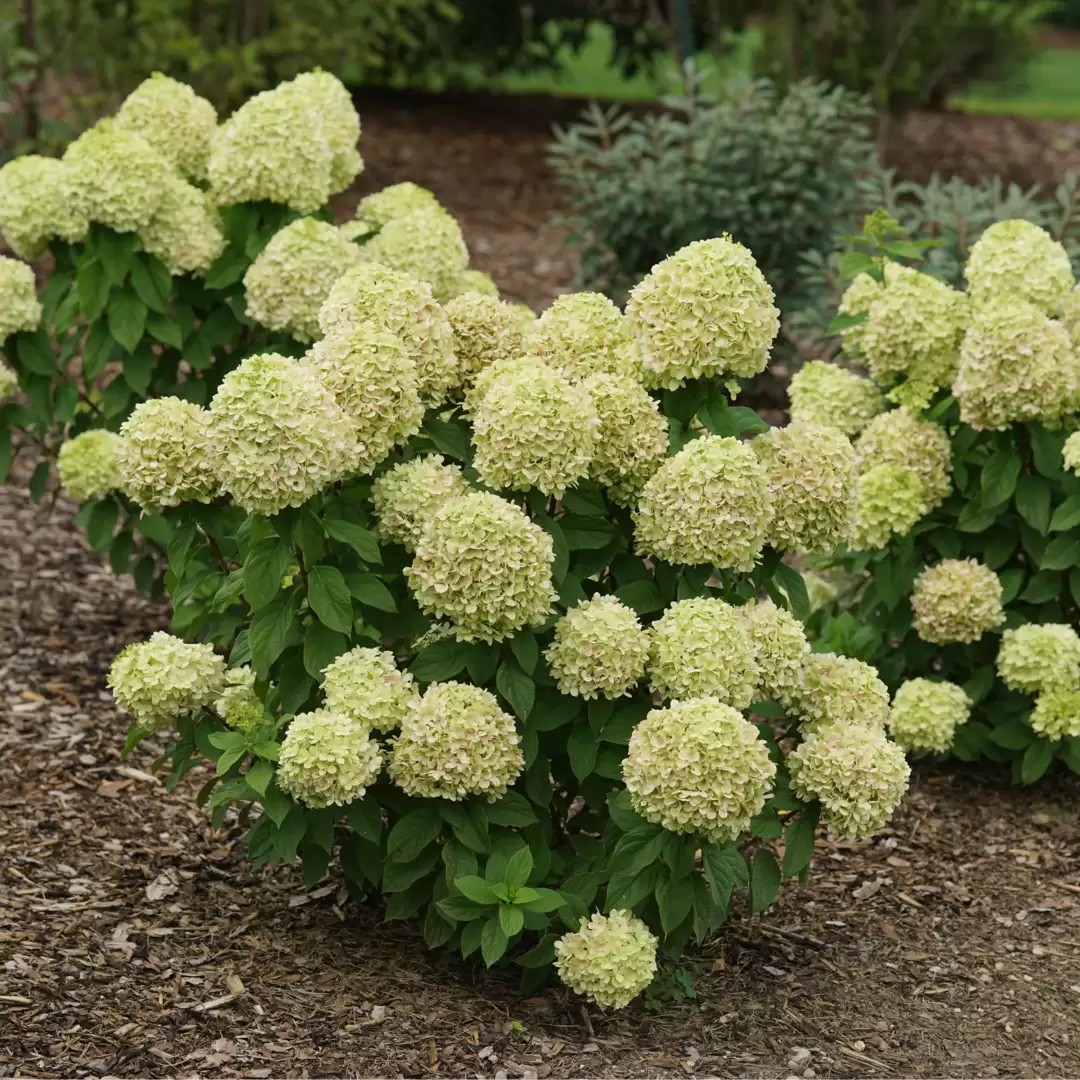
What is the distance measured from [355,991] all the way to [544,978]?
382mm

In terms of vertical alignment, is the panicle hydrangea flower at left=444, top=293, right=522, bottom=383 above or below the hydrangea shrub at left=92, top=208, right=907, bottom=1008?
above

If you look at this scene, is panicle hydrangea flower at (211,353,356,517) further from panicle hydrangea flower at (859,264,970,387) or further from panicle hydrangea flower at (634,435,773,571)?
panicle hydrangea flower at (859,264,970,387)

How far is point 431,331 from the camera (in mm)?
3064

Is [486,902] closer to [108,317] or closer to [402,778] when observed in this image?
[402,778]

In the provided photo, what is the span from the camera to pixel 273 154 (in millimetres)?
4008

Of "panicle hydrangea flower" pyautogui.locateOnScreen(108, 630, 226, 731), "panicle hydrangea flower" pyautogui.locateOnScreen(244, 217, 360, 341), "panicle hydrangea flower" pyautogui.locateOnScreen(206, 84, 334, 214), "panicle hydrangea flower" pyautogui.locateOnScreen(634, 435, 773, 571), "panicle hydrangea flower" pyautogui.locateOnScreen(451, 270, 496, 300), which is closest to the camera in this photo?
"panicle hydrangea flower" pyautogui.locateOnScreen(634, 435, 773, 571)

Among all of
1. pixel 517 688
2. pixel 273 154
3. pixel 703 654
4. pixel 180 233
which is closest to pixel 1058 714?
pixel 703 654

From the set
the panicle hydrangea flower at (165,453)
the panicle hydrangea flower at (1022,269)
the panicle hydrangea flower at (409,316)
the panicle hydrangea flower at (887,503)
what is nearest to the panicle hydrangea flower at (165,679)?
the panicle hydrangea flower at (165,453)

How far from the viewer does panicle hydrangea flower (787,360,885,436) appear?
432cm

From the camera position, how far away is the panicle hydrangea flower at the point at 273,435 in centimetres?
275

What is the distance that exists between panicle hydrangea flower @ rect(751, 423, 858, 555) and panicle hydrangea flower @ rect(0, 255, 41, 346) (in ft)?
7.37

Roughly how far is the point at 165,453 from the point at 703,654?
1119mm

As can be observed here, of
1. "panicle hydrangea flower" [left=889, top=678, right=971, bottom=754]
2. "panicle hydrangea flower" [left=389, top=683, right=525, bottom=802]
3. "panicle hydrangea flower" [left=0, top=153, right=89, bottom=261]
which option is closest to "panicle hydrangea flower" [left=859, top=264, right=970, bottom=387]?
"panicle hydrangea flower" [left=889, top=678, right=971, bottom=754]

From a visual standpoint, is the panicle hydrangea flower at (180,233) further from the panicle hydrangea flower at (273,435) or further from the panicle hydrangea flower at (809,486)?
the panicle hydrangea flower at (809,486)
